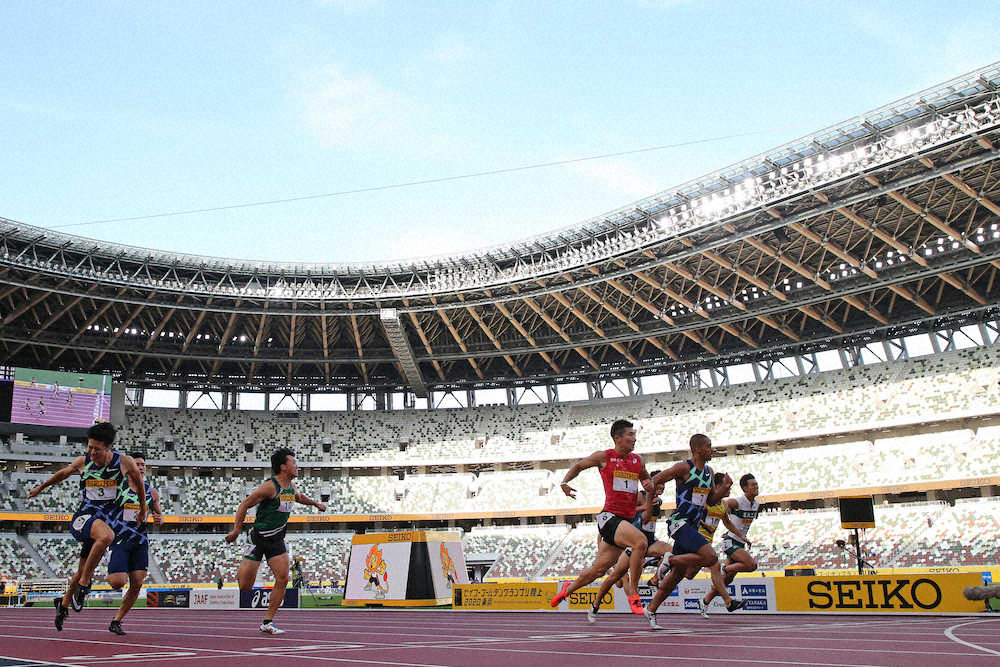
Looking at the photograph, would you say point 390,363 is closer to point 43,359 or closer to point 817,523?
point 43,359

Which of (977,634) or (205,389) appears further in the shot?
(205,389)

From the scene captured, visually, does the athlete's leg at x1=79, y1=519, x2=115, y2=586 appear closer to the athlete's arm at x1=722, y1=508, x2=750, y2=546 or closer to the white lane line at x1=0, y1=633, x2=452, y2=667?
the white lane line at x1=0, y1=633, x2=452, y2=667

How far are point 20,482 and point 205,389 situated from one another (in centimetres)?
1293

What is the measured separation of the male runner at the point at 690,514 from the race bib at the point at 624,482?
428 mm

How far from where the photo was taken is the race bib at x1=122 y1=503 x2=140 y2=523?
35.8 ft

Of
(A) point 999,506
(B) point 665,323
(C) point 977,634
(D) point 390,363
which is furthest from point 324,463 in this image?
(C) point 977,634

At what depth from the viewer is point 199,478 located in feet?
189

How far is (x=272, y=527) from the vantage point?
1096cm

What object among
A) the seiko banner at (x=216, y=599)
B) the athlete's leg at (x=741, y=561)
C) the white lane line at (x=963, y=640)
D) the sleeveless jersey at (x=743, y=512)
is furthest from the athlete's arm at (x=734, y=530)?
the seiko banner at (x=216, y=599)

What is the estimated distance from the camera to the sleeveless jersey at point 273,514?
1091cm

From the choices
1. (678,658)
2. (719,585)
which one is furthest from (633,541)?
(719,585)

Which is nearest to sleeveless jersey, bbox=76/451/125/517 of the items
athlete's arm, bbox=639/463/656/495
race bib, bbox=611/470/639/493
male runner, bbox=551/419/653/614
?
male runner, bbox=551/419/653/614

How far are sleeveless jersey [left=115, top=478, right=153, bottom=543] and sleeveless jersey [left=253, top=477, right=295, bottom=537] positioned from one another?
147cm

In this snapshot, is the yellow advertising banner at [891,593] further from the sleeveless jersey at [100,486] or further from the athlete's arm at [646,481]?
the sleeveless jersey at [100,486]
